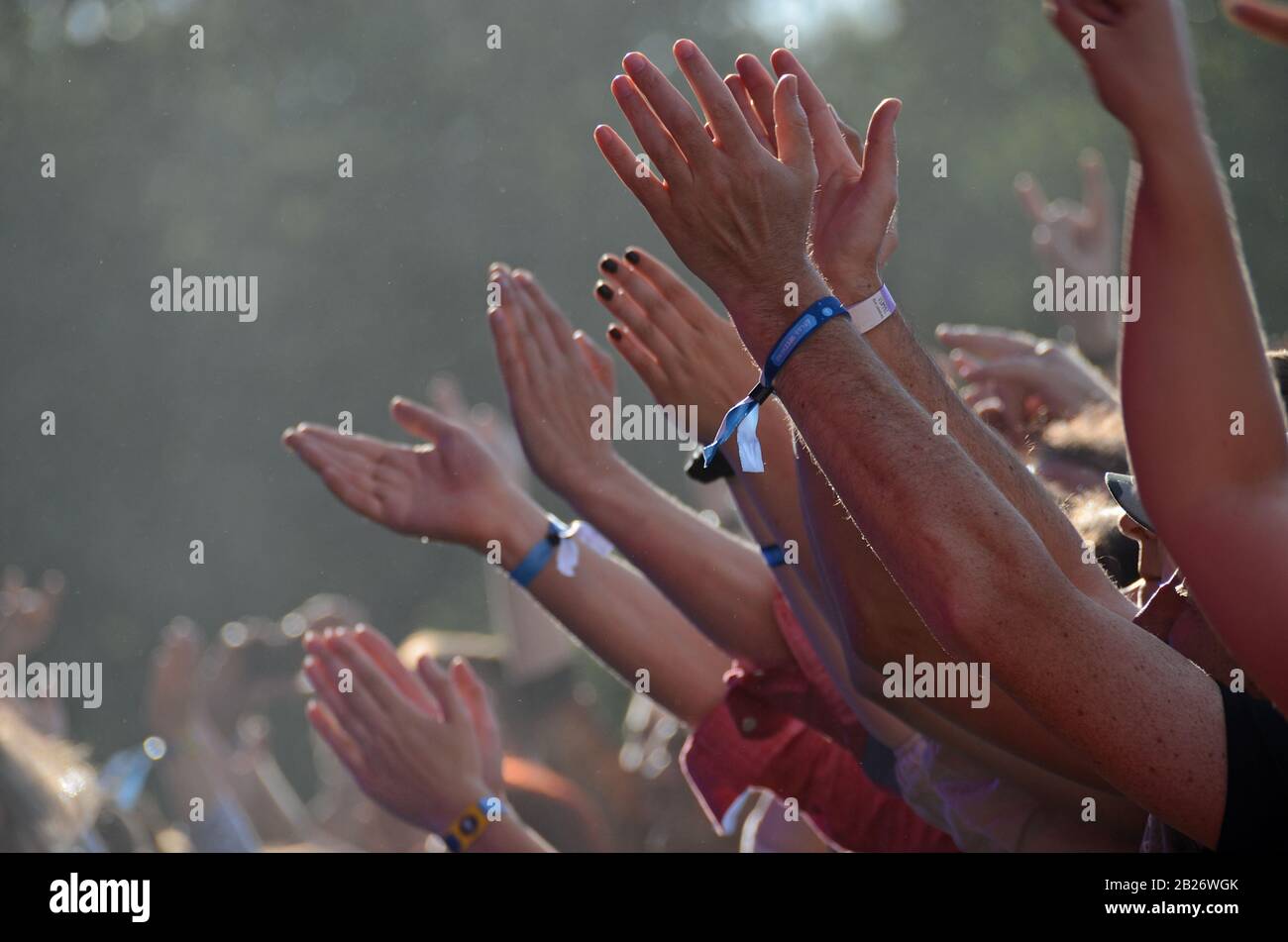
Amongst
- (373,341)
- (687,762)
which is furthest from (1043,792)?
(373,341)

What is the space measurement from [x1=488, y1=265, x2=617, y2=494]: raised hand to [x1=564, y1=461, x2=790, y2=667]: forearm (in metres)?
0.05

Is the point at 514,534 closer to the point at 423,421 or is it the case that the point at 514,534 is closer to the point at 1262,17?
the point at 423,421

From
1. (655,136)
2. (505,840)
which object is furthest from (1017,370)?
(655,136)

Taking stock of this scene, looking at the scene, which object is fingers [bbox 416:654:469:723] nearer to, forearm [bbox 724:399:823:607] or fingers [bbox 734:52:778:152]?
forearm [bbox 724:399:823:607]

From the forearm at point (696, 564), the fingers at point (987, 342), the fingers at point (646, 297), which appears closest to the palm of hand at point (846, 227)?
the fingers at point (646, 297)

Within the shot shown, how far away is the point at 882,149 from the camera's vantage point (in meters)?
1.63

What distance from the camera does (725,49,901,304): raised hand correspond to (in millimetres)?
1611

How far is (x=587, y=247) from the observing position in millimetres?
13648

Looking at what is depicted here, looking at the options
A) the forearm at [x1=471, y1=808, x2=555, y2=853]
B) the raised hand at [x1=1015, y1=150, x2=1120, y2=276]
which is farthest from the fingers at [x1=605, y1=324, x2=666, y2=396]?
the raised hand at [x1=1015, y1=150, x2=1120, y2=276]

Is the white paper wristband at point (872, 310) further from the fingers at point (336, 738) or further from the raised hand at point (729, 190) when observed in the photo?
the fingers at point (336, 738)

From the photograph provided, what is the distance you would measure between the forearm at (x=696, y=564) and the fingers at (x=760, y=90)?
916 millimetres
